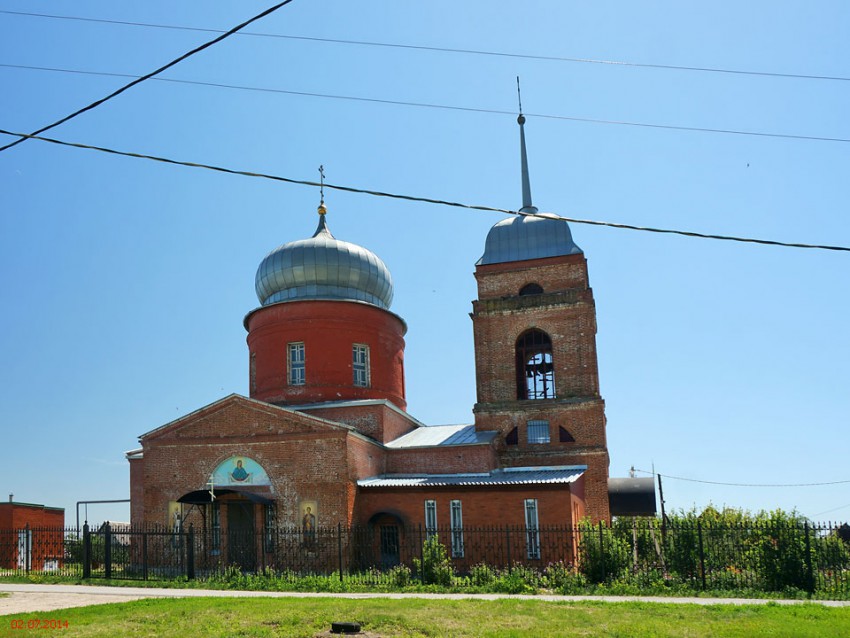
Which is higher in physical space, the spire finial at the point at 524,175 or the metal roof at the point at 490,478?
the spire finial at the point at 524,175

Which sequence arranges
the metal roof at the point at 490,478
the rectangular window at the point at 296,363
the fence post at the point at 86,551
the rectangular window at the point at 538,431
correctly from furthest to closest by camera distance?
the rectangular window at the point at 296,363 < the rectangular window at the point at 538,431 < the metal roof at the point at 490,478 < the fence post at the point at 86,551

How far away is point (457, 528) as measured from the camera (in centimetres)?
2175

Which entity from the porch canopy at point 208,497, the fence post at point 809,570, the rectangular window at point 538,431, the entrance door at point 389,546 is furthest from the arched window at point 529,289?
the fence post at point 809,570

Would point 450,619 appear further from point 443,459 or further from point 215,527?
point 215,527

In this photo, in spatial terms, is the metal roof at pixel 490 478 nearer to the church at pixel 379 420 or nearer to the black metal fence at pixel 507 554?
the church at pixel 379 420

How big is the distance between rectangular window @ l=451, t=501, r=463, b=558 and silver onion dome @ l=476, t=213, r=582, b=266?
8046 millimetres

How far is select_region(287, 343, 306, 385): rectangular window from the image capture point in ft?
86.7

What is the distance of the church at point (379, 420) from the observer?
2188 centimetres

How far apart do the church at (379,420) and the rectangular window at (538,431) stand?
3cm

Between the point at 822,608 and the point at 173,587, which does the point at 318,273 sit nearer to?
the point at 173,587

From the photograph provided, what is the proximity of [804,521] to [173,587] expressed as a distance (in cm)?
1314

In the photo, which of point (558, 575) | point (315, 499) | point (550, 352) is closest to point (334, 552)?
→ point (315, 499)

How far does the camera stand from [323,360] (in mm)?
26312

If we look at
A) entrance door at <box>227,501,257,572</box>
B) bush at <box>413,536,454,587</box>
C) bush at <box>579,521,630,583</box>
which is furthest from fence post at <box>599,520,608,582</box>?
entrance door at <box>227,501,257,572</box>
